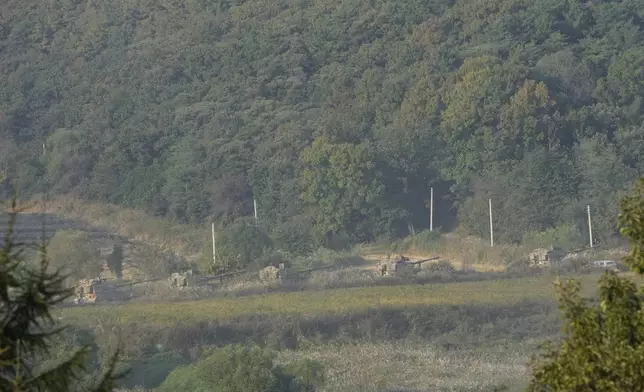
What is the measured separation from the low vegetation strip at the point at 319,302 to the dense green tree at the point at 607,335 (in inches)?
810

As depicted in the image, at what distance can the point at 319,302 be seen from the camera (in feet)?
98.1

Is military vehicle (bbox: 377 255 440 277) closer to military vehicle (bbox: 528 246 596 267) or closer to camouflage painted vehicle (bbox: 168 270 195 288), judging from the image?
military vehicle (bbox: 528 246 596 267)

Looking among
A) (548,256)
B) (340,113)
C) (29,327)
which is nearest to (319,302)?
(548,256)

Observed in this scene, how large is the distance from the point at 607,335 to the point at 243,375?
1386cm

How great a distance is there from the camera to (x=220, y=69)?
60.0 metres

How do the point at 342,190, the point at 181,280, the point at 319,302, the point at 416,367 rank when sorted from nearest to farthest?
the point at 416,367 < the point at 319,302 < the point at 181,280 < the point at 342,190

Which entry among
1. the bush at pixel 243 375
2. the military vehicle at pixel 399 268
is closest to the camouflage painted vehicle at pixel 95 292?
the military vehicle at pixel 399 268

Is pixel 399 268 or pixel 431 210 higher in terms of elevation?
pixel 431 210

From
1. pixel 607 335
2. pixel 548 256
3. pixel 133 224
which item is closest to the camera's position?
pixel 607 335

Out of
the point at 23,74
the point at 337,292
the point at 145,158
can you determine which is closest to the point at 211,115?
the point at 145,158

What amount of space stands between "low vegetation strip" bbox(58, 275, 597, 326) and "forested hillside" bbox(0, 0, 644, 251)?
38.5 ft

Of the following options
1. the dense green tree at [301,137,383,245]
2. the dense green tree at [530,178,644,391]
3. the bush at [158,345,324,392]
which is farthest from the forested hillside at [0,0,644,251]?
the dense green tree at [530,178,644,391]

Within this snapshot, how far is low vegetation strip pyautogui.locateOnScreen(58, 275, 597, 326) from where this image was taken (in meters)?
28.0

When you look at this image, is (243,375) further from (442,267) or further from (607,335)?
(442,267)
